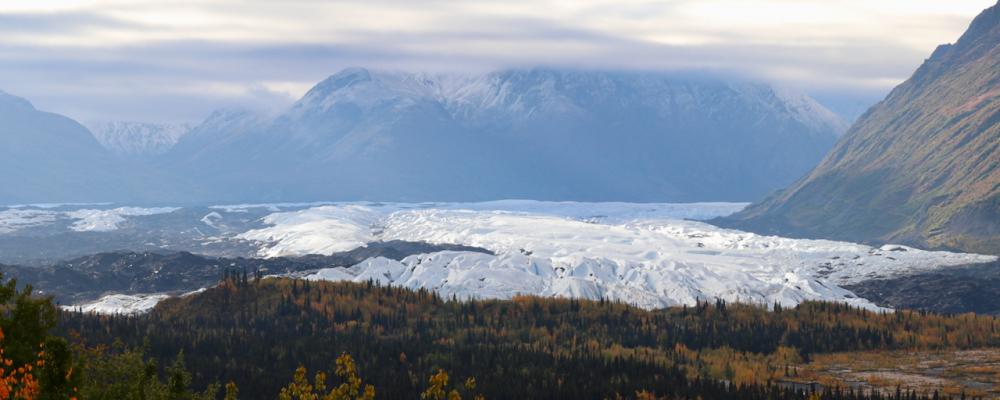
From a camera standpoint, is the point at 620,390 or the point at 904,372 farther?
the point at 904,372

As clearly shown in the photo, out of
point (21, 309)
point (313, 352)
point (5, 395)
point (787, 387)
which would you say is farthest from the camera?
point (313, 352)

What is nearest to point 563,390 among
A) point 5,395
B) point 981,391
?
point 981,391

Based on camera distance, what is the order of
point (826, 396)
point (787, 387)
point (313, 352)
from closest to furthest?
point (826, 396) < point (787, 387) < point (313, 352)

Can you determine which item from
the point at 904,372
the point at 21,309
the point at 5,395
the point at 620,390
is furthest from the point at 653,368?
the point at 5,395

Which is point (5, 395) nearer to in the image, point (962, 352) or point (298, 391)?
point (298, 391)

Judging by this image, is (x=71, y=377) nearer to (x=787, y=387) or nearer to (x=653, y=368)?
(x=787, y=387)

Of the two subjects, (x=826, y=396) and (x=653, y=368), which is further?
(x=653, y=368)

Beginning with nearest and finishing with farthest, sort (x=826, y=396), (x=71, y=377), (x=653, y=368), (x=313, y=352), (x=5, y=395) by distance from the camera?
1. (x=5, y=395)
2. (x=71, y=377)
3. (x=826, y=396)
4. (x=653, y=368)
5. (x=313, y=352)

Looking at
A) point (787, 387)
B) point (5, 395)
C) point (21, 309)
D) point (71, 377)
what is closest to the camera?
point (5, 395)
